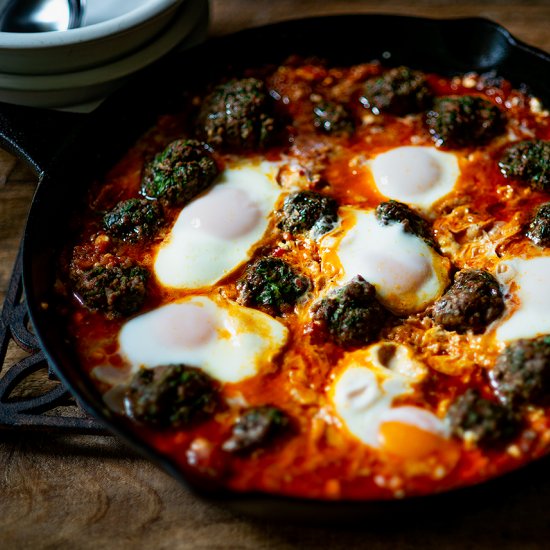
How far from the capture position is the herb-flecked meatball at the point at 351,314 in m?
4.21

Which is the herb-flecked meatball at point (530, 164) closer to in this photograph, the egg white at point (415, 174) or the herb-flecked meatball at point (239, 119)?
the egg white at point (415, 174)

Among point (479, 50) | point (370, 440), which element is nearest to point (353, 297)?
point (370, 440)

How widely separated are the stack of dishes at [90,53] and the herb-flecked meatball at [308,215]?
5.57 ft

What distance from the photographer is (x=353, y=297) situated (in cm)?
427

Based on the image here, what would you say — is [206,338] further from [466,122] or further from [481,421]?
[466,122]

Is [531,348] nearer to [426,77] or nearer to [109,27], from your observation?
[426,77]

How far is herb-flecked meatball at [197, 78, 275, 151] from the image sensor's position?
5242 millimetres

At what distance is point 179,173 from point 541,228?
251 centimetres

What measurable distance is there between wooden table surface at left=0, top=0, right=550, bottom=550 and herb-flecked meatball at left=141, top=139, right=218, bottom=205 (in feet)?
5.72

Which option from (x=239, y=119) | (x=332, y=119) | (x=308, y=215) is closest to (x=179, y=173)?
(x=239, y=119)

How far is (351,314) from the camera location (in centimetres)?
421

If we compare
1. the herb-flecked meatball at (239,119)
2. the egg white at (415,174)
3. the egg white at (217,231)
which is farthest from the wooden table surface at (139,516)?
the herb-flecked meatball at (239,119)

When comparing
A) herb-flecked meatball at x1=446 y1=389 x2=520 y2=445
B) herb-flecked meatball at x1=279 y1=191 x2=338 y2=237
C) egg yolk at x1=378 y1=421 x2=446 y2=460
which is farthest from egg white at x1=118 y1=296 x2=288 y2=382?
herb-flecked meatball at x1=446 y1=389 x2=520 y2=445

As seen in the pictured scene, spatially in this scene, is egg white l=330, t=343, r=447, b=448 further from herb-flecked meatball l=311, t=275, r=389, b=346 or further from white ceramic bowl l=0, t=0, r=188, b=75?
white ceramic bowl l=0, t=0, r=188, b=75
